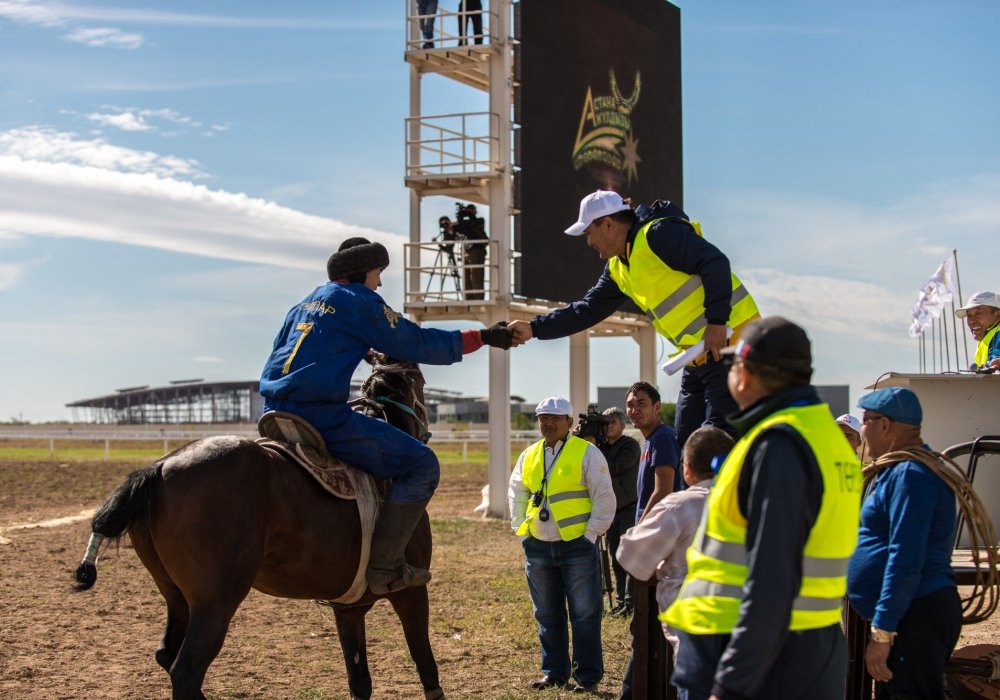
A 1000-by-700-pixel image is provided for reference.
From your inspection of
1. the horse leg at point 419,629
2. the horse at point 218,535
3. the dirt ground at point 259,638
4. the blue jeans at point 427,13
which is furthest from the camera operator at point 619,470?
the blue jeans at point 427,13

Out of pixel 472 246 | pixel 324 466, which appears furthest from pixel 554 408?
pixel 472 246

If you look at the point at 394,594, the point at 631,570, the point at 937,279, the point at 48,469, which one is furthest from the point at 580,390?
the point at 631,570

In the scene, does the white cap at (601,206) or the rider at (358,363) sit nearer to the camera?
the white cap at (601,206)

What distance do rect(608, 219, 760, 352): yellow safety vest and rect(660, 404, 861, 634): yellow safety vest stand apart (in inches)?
→ 80.4

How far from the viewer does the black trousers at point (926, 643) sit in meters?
5.00

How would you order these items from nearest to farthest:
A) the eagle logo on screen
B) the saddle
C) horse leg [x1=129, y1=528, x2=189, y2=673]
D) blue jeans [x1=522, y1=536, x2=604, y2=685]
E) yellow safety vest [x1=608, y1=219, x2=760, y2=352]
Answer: yellow safety vest [x1=608, y1=219, x2=760, y2=352] → horse leg [x1=129, y1=528, x2=189, y2=673] → the saddle → blue jeans [x1=522, y1=536, x2=604, y2=685] → the eagle logo on screen

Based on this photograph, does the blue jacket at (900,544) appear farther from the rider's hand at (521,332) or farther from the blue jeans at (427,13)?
the blue jeans at (427,13)

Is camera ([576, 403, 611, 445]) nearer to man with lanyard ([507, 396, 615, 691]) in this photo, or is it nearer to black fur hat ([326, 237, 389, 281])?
man with lanyard ([507, 396, 615, 691])

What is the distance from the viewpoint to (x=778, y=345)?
3.59m

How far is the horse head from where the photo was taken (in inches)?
286

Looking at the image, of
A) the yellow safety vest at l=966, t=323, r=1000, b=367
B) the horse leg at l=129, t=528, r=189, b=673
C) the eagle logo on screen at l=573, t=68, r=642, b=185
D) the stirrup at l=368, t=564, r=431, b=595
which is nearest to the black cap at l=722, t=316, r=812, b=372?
the stirrup at l=368, t=564, r=431, b=595

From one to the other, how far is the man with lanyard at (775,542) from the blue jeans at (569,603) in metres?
4.72

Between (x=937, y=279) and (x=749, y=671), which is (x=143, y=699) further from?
(x=937, y=279)

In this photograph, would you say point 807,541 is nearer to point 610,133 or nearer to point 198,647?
point 198,647
